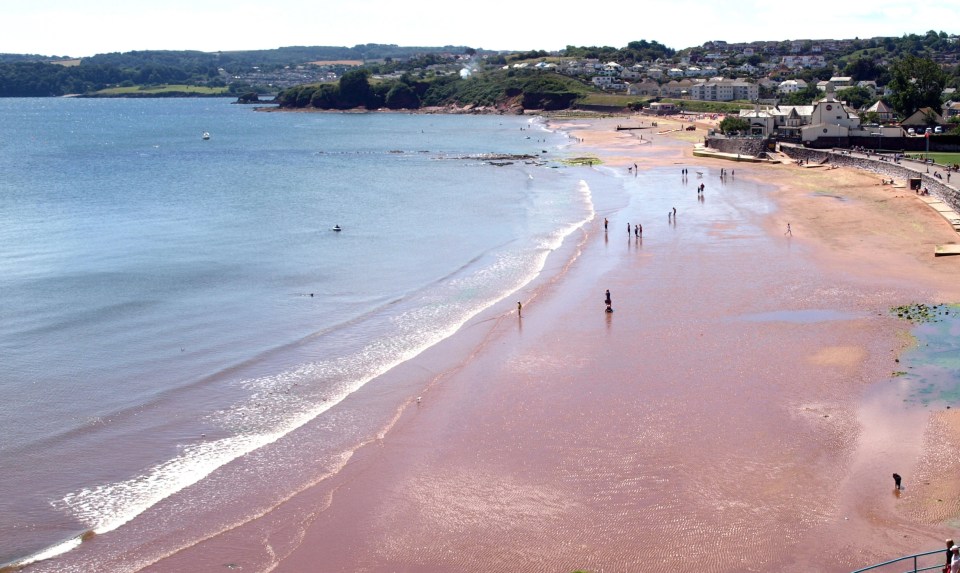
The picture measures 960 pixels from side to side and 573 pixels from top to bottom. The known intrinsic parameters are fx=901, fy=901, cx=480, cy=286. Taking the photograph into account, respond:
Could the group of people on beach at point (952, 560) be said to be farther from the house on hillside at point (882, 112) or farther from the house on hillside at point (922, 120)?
the house on hillside at point (882, 112)

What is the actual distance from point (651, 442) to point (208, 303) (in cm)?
2016

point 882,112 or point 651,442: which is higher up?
point 882,112

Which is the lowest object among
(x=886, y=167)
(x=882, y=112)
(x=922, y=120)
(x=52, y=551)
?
(x=52, y=551)

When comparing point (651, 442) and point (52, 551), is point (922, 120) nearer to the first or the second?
point (651, 442)

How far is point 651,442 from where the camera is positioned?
20.8m

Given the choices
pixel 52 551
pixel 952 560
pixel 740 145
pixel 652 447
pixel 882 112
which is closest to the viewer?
pixel 952 560

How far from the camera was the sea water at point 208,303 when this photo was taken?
2089cm

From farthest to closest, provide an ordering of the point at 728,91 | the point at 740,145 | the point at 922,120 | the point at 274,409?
the point at 728,91 < the point at 740,145 < the point at 922,120 < the point at 274,409

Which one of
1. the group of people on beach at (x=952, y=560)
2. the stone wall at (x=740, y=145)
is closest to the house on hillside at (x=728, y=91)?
the stone wall at (x=740, y=145)

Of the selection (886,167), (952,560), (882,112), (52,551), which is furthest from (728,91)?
(52,551)

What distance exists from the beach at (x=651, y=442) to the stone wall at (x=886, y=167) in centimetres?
1405

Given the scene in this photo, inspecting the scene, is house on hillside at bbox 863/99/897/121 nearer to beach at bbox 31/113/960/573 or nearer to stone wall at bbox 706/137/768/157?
stone wall at bbox 706/137/768/157

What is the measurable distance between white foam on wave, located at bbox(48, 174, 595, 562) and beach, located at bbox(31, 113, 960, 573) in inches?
42.6

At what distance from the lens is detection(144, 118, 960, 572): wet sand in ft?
54.4
